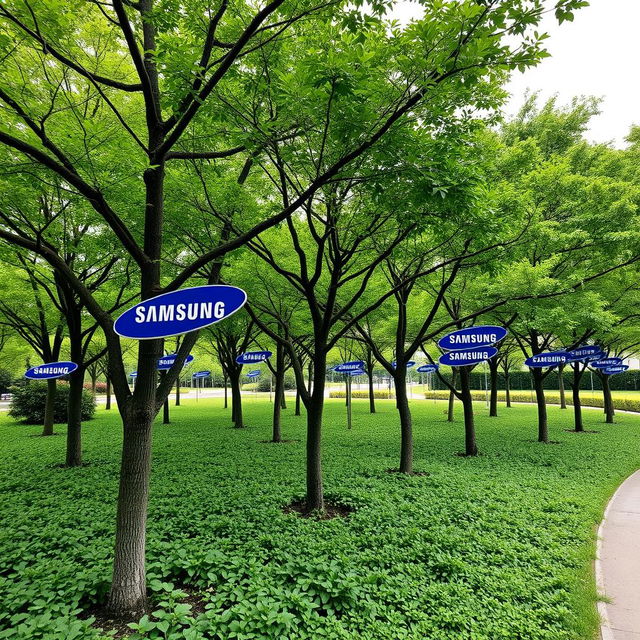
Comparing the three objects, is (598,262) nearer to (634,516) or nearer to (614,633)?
(634,516)

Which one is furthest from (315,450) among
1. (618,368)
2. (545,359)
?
(618,368)

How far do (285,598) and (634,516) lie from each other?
556 centimetres

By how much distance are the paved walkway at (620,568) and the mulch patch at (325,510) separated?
2.93 metres

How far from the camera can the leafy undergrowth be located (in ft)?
10.3

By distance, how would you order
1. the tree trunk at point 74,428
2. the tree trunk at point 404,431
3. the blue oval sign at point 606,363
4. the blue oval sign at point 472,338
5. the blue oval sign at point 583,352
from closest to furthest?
the blue oval sign at point 472,338
the tree trunk at point 404,431
the tree trunk at point 74,428
the blue oval sign at point 583,352
the blue oval sign at point 606,363

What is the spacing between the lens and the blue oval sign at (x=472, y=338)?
242 inches

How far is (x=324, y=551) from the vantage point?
4.34 meters

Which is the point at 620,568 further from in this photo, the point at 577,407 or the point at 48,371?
the point at 577,407

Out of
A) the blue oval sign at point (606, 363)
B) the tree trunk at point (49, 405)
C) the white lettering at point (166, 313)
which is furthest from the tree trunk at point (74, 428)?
the blue oval sign at point (606, 363)

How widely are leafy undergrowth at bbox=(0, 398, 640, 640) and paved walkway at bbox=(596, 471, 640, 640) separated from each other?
0.46 feet

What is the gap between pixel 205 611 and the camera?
3.25 metres

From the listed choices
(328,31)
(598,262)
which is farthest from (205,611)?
(598,262)

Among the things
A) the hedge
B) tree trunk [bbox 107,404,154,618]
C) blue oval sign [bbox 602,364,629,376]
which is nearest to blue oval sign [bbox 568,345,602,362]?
blue oval sign [bbox 602,364,629,376]

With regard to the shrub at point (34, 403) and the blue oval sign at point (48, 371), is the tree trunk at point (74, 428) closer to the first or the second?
the blue oval sign at point (48, 371)
